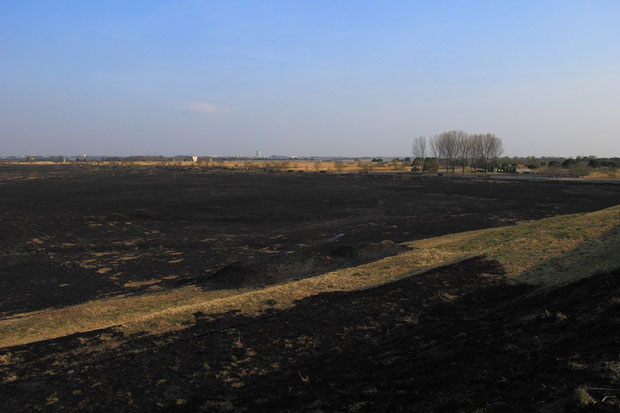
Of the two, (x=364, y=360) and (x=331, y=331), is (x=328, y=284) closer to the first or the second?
(x=331, y=331)

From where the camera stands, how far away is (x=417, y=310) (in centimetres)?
958

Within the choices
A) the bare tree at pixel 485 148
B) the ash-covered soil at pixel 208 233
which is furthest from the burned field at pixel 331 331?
the bare tree at pixel 485 148

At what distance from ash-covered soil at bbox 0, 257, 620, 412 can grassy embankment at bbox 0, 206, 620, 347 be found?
83 cm

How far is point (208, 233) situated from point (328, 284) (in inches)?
558

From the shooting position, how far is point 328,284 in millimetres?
12445

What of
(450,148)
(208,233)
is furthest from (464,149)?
(208,233)

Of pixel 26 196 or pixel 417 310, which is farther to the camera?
pixel 26 196

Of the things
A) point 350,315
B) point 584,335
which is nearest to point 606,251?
point 584,335

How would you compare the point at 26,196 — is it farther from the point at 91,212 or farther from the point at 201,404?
the point at 201,404

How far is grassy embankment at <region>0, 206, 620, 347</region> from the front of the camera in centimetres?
981

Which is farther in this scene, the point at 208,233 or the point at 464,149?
the point at 464,149

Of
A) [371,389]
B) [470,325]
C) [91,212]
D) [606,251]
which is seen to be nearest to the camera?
[371,389]

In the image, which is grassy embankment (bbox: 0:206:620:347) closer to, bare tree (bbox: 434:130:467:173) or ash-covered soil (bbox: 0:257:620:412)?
ash-covered soil (bbox: 0:257:620:412)

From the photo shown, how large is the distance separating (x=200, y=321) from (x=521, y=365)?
737 cm
